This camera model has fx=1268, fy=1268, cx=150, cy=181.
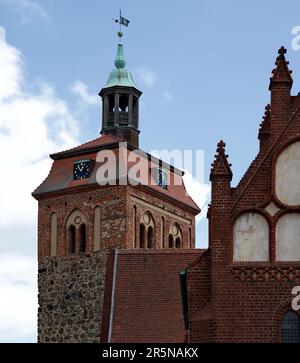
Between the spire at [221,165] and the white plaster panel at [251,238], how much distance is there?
1.01 meters

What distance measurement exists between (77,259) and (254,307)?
39.0 m

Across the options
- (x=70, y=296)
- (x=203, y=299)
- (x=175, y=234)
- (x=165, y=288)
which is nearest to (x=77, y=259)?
(x=70, y=296)

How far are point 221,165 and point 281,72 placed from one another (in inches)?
101

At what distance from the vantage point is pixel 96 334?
61.7m

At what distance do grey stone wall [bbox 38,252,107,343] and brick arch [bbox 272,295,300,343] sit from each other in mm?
35543

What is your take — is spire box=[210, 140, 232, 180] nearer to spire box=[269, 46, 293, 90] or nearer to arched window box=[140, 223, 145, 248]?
spire box=[269, 46, 293, 90]

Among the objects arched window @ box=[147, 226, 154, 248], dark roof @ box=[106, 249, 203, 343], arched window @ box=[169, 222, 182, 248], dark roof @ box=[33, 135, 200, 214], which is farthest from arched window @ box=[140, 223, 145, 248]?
dark roof @ box=[106, 249, 203, 343]

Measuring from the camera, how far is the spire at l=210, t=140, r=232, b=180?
2716 cm

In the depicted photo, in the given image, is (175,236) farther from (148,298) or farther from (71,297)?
(148,298)

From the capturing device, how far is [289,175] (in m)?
27.4

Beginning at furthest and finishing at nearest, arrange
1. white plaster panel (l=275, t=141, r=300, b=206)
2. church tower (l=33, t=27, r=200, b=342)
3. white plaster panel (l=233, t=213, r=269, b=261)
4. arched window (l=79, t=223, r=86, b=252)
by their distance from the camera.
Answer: arched window (l=79, t=223, r=86, b=252), church tower (l=33, t=27, r=200, b=342), white plaster panel (l=275, t=141, r=300, b=206), white plaster panel (l=233, t=213, r=269, b=261)
